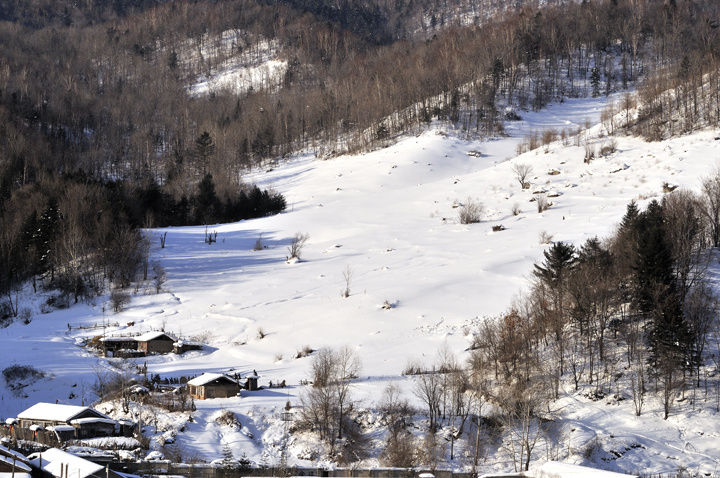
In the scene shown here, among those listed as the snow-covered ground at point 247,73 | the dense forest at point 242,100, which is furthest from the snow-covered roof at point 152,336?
the snow-covered ground at point 247,73

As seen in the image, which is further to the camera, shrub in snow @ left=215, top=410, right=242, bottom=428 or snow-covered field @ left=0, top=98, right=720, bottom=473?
shrub in snow @ left=215, top=410, right=242, bottom=428

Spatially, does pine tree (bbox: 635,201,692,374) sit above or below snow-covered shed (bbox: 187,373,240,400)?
above

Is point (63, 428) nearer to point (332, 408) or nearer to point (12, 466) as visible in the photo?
point (12, 466)

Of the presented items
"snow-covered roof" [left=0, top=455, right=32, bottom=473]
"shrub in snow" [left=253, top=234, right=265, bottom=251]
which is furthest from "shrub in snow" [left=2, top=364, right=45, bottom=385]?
"shrub in snow" [left=253, top=234, right=265, bottom=251]

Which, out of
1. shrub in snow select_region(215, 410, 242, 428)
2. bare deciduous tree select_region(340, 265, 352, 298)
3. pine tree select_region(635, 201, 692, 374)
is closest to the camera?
pine tree select_region(635, 201, 692, 374)

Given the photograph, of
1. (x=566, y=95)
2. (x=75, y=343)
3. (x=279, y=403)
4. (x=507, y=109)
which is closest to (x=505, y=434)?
(x=279, y=403)

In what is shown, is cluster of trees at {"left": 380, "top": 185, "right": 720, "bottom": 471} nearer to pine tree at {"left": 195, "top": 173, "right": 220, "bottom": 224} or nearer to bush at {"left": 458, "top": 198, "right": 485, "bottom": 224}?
bush at {"left": 458, "top": 198, "right": 485, "bottom": 224}

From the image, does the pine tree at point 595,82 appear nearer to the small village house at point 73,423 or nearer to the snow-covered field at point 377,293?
the snow-covered field at point 377,293

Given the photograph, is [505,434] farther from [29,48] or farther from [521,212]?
[29,48]
